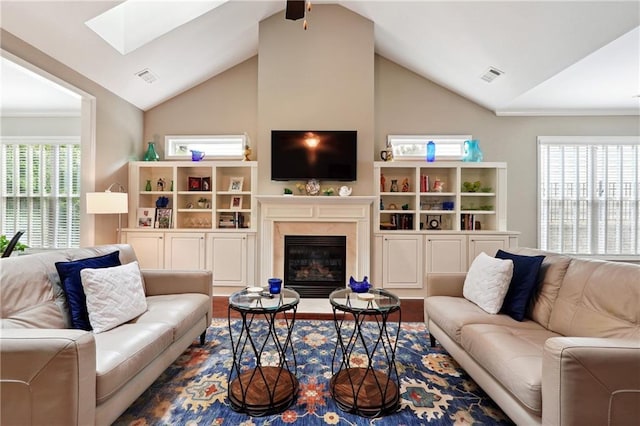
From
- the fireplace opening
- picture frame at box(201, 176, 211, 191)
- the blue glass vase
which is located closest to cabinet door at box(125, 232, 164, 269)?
picture frame at box(201, 176, 211, 191)

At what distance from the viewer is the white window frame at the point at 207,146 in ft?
15.4

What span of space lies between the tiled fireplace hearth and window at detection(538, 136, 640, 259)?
2908 millimetres

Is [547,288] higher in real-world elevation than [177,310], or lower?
higher

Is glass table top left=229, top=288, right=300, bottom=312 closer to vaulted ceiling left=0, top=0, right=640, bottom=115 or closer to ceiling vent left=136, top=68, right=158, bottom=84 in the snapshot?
vaulted ceiling left=0, top=0, right=640, bottom=115

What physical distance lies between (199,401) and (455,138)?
183 inches

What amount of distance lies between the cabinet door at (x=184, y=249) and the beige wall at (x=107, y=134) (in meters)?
0.71

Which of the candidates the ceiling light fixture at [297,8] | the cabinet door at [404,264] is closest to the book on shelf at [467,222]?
the cabinet door at [404,264]

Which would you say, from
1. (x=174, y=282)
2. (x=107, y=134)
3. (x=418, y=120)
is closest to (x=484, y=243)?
(x=418, y=120)

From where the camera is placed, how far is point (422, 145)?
4.73 meters

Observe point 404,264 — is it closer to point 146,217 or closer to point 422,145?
point 422,145

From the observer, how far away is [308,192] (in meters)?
4.13

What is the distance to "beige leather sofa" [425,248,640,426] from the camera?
3.92 ft

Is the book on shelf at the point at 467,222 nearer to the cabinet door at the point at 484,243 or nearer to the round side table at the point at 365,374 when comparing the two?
the cabinet door at the point at 484,243

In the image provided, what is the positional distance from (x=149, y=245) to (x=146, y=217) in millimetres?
455
